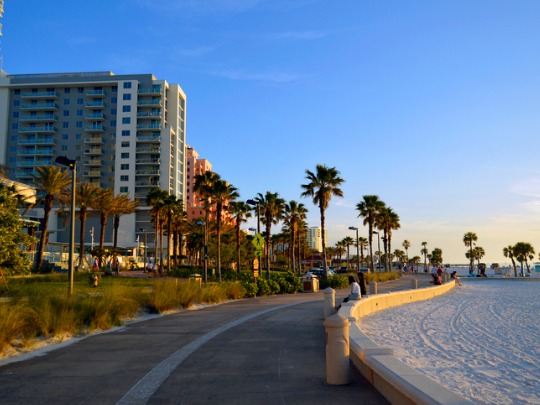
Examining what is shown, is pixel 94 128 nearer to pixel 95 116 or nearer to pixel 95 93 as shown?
pixel 95 116

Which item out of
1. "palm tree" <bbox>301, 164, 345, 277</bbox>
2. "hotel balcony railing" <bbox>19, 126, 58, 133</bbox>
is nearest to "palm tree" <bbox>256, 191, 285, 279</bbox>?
"palm tree" <bbox>301, 164, 345, 277</bbox>

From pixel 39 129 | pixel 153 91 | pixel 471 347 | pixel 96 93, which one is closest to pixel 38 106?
pixel 39 129

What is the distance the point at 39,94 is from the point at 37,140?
10060 mm

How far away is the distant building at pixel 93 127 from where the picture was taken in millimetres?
99062

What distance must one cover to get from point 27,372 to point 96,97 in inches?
3985

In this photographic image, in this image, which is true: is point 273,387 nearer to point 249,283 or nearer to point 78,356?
point 78,356

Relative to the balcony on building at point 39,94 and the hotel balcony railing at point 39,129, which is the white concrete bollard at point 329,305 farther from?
the balcony on building at point 39,94

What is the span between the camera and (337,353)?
21.4ft

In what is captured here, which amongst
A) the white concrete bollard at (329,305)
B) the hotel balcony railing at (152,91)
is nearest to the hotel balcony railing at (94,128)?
the hotel balcony railing at (152,91)

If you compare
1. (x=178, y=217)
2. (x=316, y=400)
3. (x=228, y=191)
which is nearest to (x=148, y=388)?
(x=316, y=400)

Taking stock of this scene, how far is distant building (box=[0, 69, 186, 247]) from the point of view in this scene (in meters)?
99.1

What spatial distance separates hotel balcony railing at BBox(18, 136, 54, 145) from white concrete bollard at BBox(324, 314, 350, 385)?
104200mm

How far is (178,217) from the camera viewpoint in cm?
Answer: 7212

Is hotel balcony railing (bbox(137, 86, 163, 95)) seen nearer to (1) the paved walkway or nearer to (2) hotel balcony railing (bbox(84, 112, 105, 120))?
(2) hotel balcony railing (bbox(84, 112, 105, 120))
